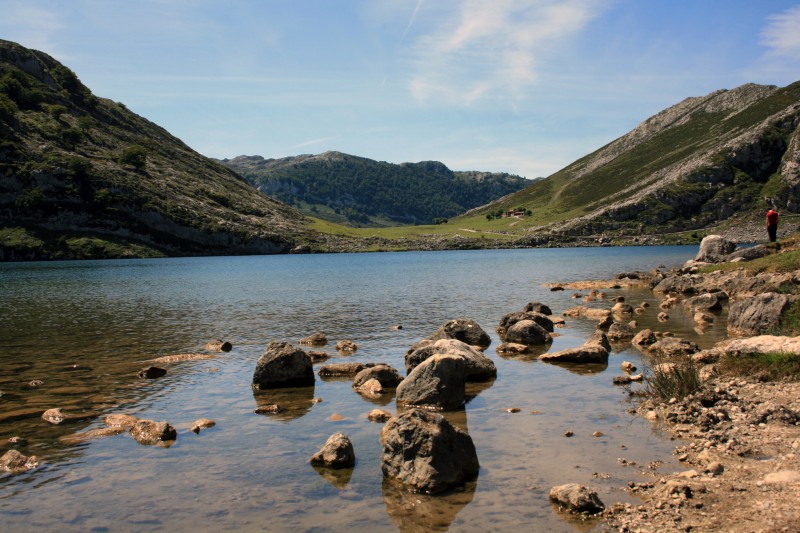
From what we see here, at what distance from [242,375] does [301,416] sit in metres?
7.89

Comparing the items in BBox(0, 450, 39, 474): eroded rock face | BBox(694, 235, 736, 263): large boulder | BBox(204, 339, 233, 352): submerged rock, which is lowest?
BBox(204, 339, 233, 352): submerged rock

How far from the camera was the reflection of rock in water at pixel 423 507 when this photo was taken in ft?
37.1

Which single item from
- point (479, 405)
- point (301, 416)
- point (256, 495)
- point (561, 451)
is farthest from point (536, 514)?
point (301, 416)

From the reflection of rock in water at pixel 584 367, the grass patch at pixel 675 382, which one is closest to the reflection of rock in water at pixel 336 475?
the grass patch at pixel 675 382

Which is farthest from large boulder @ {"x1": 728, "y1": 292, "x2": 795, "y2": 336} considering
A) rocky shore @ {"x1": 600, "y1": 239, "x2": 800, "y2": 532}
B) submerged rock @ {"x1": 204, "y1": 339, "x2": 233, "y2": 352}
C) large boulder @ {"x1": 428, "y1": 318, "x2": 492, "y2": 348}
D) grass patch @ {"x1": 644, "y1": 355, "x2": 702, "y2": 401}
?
submerged rock @ {"x1": 204, "y1": 339, "x2": 233, "y2": 352}

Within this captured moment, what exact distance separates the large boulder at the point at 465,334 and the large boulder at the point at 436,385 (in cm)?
1060

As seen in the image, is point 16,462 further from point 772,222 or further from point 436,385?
point 772,222

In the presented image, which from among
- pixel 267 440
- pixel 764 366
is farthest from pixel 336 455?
pixel 764 366

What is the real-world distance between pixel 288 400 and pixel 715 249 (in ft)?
196

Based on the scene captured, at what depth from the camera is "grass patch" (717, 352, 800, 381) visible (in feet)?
57.6

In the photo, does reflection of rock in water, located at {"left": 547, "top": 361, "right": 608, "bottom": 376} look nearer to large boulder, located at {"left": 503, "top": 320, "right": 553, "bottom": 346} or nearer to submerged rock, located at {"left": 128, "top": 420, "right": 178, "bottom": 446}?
large boulder, located at {"left": 503, "top": 320, "right": 553, "bottom": 346}

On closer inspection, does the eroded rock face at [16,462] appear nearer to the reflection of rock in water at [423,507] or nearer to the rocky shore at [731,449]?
the reflection of rock in water at [423,507]

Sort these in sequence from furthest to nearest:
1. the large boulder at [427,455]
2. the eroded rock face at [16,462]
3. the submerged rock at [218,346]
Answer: the submerged rock at [218,346], the eroded rock face at [16,462], the large boulder at [427,455]

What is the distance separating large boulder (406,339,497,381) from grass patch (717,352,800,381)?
8857 mm
